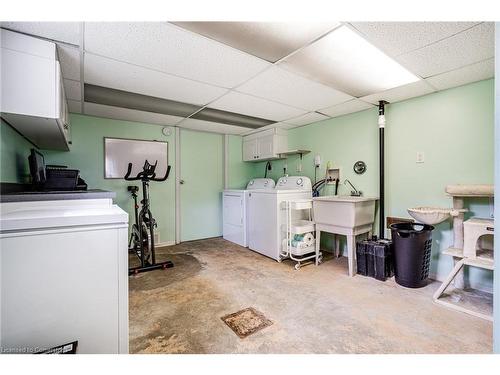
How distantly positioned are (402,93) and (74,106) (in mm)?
4084

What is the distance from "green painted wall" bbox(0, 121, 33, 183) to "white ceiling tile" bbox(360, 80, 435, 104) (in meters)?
3.57

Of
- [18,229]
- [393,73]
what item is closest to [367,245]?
[393,73]

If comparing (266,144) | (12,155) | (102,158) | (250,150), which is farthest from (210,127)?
(12,155)

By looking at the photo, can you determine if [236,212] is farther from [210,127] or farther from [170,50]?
[170,50]

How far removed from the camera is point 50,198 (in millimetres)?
1679

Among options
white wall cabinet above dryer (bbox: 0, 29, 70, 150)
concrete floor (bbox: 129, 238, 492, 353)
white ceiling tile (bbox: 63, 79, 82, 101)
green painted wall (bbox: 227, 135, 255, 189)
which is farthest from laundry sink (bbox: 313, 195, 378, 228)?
white ceiling tile (bbox: 63, 79, 82, 101)

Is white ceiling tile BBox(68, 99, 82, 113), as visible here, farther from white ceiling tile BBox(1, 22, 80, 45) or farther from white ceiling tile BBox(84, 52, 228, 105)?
white ceiling tile BBox(1, 22, 80, 45)

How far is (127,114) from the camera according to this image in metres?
3.36

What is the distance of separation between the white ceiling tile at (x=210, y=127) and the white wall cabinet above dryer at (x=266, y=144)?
303 millimetres

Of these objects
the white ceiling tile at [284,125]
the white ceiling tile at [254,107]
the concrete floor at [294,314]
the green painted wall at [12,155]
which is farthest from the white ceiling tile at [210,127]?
the concrete floor at [294,314]

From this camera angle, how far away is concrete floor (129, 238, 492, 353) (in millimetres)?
1515

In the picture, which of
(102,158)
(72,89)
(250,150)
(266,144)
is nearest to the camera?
(72,89)

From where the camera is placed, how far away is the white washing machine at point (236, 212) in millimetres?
3939

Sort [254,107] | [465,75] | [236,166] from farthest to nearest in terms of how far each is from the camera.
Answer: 1. [236,166]
2. [254,107]
3. [465,75]
